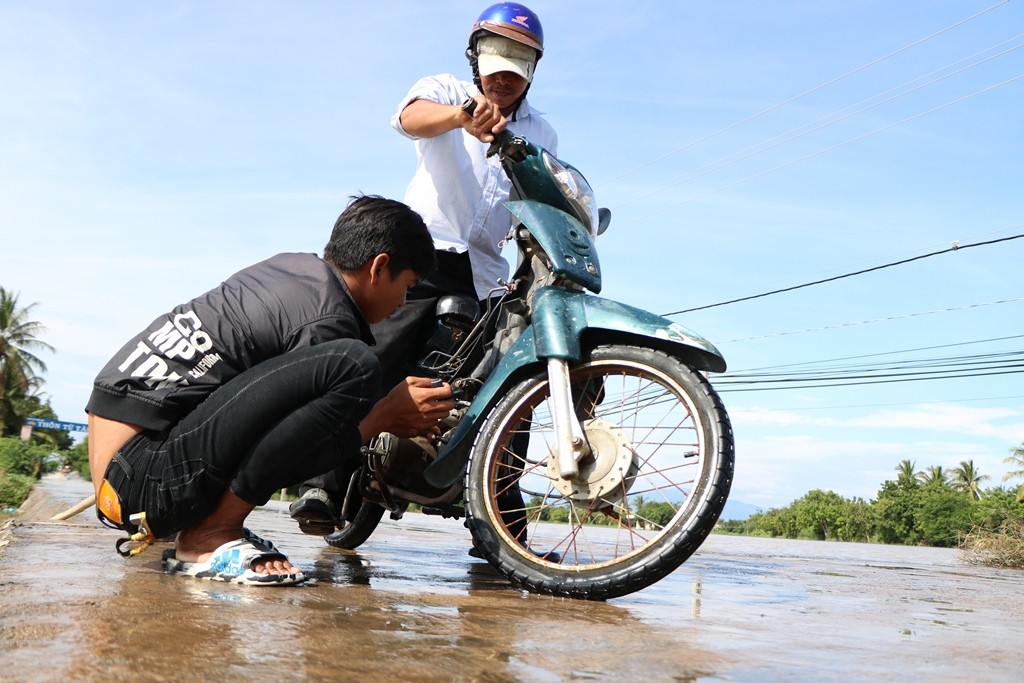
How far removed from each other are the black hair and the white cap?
0.98m

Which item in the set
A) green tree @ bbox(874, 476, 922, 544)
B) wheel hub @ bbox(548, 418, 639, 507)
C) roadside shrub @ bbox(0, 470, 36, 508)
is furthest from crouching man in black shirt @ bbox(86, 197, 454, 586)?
green tree @ bbox(874, 476, 922, 544)

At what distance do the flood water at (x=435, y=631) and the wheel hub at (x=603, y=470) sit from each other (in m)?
0.34

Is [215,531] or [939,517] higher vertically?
[939,517]

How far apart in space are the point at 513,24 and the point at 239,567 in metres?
2.27

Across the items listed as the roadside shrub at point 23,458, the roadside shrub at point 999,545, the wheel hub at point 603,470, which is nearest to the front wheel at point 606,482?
the wheel hub at point 603,470

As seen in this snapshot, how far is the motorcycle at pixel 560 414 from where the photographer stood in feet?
9.12

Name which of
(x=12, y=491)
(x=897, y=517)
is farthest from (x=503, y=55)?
(x=897, y=517)

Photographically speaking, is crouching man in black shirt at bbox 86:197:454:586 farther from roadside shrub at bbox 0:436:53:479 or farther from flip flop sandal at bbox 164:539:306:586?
roadside shrub at bbox 0:436:53:479

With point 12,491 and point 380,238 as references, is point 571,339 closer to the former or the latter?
point 380,238

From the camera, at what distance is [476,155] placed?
3926 mm

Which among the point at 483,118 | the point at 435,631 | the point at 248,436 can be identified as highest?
the point at 483,118

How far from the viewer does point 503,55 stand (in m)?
3.68

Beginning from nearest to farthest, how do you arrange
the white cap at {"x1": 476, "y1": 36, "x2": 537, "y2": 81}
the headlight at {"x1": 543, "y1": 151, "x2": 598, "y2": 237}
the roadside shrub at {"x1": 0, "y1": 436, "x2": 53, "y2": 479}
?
the headlight at {"x1": 543, "y1": 151, "x2": 598, "y2": 237}, the white cap at {"x1": 476, "y1": 36, "x2": 537, "y2": 81}, the roadside shrub at {"x1": 0, "y1": 436, "x2": 53, "y2": 479}

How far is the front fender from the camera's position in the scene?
2.98 metres
